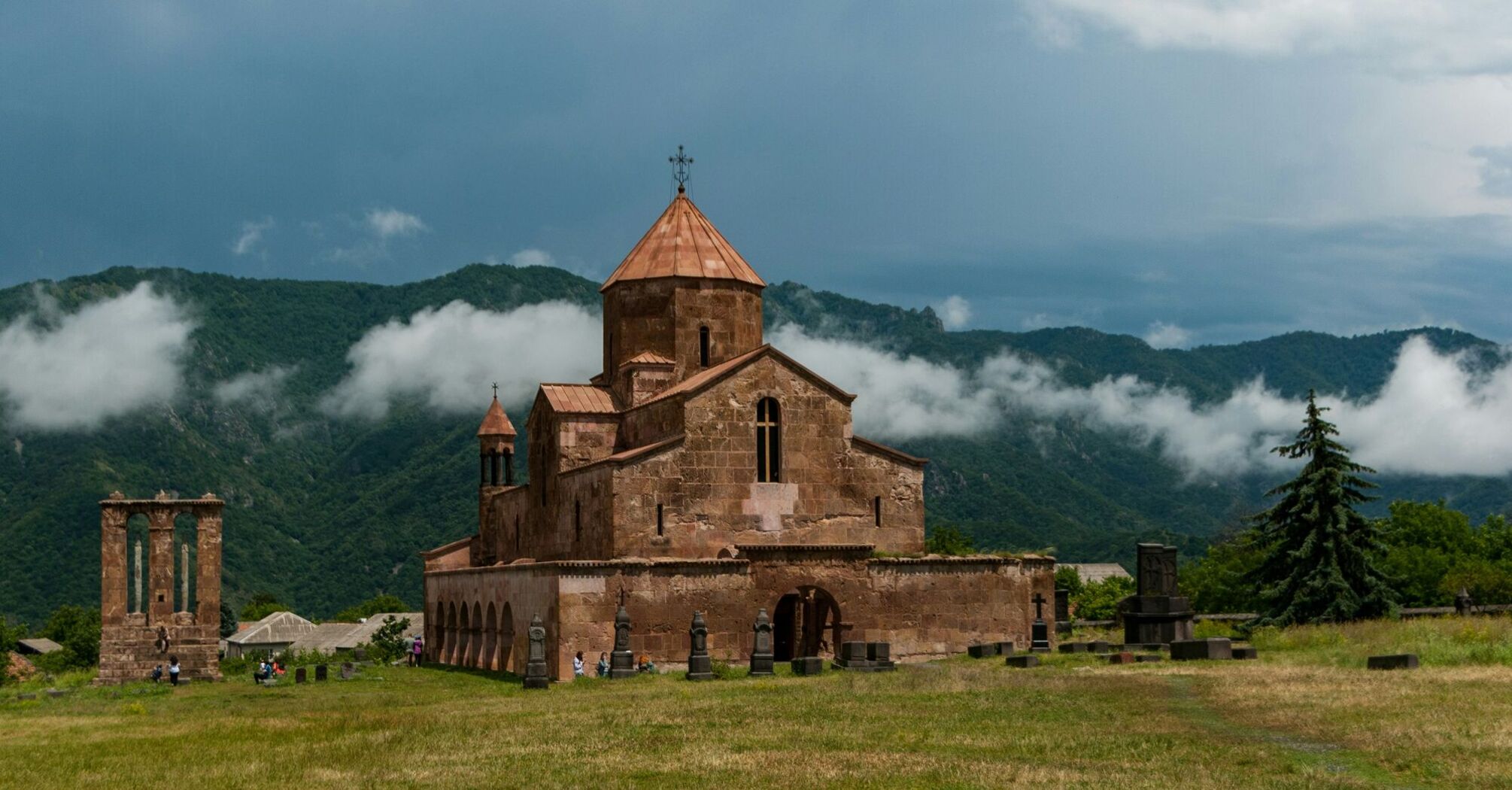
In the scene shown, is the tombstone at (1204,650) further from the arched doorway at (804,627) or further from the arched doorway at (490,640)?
the arched doorway at (490,640)

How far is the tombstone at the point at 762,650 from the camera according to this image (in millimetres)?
31188

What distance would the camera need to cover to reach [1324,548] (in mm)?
39250

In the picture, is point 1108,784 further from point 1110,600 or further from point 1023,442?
point 1023,442

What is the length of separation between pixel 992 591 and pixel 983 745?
65.7 ft

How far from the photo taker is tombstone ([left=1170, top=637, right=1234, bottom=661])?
28328 millimetres

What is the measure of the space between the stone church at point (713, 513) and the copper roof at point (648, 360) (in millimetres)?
66

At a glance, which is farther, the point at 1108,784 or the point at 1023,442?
the point at 1023,442

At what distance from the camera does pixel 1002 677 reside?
1034 inches

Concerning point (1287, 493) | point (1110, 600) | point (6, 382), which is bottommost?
point (1110, 600)

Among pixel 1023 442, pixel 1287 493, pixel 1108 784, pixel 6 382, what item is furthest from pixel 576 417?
pixel 1023 442

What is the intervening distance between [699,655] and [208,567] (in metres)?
20.1

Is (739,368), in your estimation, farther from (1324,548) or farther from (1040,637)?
(1324,548)

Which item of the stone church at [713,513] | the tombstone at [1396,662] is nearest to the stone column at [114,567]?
the stone church at [713,513]

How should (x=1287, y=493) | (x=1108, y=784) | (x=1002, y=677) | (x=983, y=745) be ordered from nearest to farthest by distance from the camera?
1. (x=1108, y=784)
2. (x=983, y=745)
3. (x=1002, y=677)
4. (x=1287, y=493)
